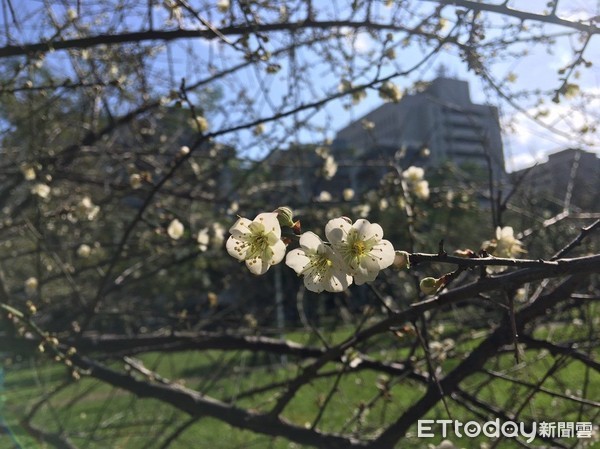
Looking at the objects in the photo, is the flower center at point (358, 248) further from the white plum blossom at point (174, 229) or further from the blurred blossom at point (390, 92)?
the white plum blossom at point (174, 229)

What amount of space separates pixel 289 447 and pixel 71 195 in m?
2.70

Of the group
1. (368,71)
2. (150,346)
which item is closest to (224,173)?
(368,71)

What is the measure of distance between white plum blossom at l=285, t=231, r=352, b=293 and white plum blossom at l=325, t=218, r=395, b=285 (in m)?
0.02

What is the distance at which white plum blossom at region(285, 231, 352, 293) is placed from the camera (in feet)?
3.97

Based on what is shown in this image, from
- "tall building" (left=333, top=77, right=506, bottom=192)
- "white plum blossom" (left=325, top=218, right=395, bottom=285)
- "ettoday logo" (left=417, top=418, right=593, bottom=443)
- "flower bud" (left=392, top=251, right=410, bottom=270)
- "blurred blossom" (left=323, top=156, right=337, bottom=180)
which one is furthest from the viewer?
"blurred blossom" (left=323, top=156, right=337, bottom=180)

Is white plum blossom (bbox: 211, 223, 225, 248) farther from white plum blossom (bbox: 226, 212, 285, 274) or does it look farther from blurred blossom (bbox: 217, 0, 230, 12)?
white plum blossom (bbox: 226, 212, 285, 274)

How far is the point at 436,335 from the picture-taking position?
120 inches

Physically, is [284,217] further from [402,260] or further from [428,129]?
[428,129]

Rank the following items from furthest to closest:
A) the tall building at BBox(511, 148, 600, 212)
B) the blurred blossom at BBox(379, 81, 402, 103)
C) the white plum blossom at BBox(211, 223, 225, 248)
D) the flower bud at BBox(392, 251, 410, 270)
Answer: the tall building at BBox(511, 148, 600, 212)
the white plum blossom at BBox(211, 223, 225, 248)
the blurred blossom at BBox(379, 81, 402, 103)
the flower bud at BBox(392, 251, 410, 270)

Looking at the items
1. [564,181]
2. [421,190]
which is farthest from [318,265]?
[564,181]

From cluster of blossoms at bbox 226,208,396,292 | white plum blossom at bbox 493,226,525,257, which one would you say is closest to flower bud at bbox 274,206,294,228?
cluster of blossoms at bbox 226,208,396,292

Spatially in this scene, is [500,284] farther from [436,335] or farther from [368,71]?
[368,71]

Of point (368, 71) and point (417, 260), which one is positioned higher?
point (368, 71)

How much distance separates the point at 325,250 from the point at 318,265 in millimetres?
92
